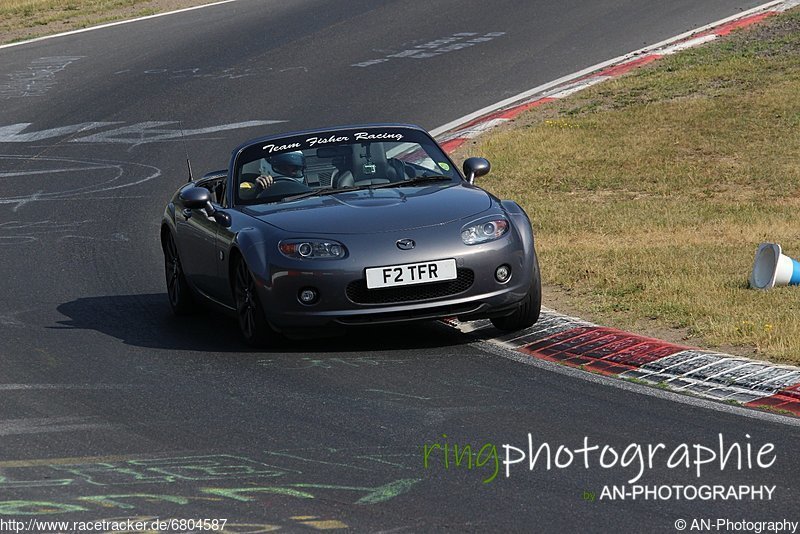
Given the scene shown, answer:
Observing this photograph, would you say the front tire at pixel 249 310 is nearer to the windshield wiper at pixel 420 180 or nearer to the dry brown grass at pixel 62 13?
the windshield wiper at pixel 420 180

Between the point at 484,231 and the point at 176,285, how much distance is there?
288 cm

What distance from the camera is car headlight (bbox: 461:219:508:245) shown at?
9367 millimetres

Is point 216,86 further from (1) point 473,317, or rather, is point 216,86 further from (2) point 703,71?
(1) point 473,317

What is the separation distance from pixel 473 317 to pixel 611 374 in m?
1.25

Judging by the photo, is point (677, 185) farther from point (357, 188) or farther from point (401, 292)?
point (401, 292)

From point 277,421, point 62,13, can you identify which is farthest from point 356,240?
point 62,13

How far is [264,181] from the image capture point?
1058 cm

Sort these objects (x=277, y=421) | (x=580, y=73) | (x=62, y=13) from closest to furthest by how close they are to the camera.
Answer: (x=277, y=421), (x=580, y=73), (x=62, y=13)

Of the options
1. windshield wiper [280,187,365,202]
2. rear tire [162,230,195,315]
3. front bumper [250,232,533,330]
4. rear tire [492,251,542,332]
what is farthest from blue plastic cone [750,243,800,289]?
rear tire [162,230,195,315]

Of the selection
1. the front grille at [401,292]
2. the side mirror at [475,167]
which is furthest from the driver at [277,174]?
the front grille at [401,292]

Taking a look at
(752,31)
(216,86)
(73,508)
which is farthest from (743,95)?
(73,508)

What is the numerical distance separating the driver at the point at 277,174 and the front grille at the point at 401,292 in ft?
5.26

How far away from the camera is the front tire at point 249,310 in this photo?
31.3ft

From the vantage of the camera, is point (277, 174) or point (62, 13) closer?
point (277, 174)
